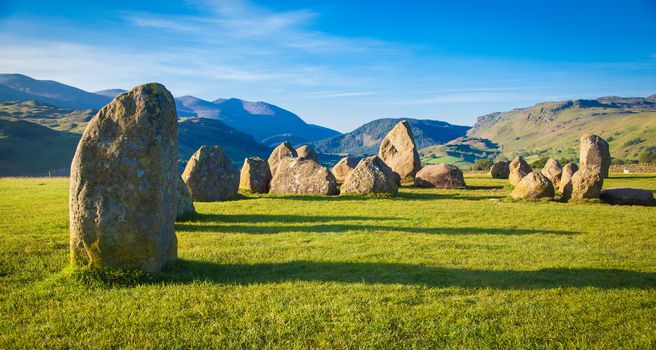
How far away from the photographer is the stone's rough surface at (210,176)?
2434cm

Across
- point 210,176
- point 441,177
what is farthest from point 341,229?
point 441,177

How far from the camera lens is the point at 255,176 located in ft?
96.5

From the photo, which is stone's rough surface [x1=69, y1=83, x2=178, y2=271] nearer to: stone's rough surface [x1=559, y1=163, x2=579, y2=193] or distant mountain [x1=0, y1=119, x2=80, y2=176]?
stone's rough surface [x1=559, y1=163, x2=579, y2=193]

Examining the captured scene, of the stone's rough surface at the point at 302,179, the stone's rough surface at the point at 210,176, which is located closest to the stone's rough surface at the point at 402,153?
the stone's rough surface at the point at 302,179

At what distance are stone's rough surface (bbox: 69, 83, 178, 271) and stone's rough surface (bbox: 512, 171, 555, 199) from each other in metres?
20.0

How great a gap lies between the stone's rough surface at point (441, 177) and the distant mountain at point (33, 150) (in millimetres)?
120015

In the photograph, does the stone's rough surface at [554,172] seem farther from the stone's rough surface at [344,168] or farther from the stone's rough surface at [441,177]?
the stone's rough surface at [344,168]

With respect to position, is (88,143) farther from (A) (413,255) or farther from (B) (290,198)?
(B) (290,198)

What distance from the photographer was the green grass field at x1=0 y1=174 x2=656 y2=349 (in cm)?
689

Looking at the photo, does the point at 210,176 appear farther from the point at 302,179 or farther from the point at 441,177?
the point at 441,177

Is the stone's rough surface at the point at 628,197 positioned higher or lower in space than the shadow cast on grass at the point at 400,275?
higher

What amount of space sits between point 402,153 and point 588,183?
55.6 feet

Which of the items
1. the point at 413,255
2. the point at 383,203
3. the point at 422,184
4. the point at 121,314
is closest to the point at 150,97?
the point at 121,314

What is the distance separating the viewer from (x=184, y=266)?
10.6 meters
